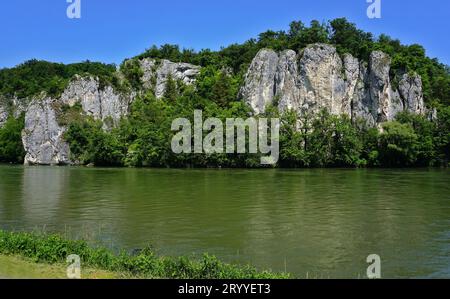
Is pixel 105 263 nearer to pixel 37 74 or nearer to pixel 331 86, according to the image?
pixel 331 86

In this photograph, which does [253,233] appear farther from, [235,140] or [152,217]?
[235,140]

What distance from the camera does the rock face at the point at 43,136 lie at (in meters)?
105

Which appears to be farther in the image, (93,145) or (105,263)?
(93,145)

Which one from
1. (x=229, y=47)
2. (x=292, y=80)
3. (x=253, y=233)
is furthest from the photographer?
(x=229, y=47)

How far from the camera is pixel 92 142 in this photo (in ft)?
319

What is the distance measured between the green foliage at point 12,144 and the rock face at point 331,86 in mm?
53656

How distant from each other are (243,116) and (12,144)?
56.0 meters

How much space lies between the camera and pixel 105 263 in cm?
1338

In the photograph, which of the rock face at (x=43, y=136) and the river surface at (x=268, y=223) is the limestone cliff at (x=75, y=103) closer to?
the rock face at (x=43, y=136)

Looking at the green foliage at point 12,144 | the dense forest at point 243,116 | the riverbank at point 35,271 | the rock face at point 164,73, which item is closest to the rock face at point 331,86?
the dense forest at point 243,116

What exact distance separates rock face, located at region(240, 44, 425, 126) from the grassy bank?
8581 cm

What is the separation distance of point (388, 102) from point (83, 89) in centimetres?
6733

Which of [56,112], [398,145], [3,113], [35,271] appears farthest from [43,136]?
[35,271]
